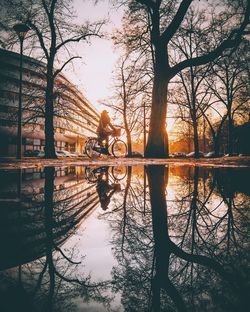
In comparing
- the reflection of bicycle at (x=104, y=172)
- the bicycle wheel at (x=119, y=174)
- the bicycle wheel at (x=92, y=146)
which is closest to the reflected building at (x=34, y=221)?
the reflection of bicycle at (x=104, y=172)

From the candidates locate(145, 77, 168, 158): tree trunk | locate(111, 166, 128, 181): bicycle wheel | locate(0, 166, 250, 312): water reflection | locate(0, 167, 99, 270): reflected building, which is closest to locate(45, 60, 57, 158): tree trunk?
locate(145, 77, 168, 158): tree trunk

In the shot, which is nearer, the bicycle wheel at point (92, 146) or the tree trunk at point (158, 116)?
the bicycle wheel at point (92, 146)

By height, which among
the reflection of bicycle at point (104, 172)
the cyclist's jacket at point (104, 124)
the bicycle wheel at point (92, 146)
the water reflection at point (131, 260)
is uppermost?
the cyclist's jacket at point (104, 124)

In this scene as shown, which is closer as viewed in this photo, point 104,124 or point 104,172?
point 104,172

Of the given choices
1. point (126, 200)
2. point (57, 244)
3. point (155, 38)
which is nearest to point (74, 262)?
point (57, 244)

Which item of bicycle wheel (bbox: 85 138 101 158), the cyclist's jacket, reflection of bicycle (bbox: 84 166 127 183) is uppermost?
the cyclist's jacket

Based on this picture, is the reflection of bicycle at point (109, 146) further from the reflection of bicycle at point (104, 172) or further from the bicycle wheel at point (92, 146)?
the reflection of bicycle at point (104, 172)

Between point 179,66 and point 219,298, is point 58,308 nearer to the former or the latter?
point 219,298

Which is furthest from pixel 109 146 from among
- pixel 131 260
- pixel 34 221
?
pixel 131 260

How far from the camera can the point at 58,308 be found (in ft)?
2.32

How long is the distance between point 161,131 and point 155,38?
458cm

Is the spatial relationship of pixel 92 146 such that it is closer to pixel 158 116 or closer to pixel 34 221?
pixel 158 116

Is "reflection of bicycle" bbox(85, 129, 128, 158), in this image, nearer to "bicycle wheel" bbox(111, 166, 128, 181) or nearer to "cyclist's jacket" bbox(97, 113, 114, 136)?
"cyclist's jacket" bbox(97, 113, 114, 136)

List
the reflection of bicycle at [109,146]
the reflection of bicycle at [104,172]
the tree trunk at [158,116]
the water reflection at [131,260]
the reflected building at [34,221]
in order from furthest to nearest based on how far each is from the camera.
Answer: the tree trunk at [158,116]
the reflection of bicycle at [109,146]
the reflection of bicycle at [104,172]
the reflected building at [34,221]
the water reflection at [131,260]
